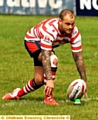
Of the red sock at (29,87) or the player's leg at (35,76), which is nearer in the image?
the player's leg at (35,76)

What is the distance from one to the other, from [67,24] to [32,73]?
4965 mm

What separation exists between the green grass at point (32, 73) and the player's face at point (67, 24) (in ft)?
3.95

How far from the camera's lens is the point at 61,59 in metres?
17.6

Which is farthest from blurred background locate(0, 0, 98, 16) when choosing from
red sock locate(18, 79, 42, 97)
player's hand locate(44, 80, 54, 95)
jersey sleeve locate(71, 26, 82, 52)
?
player's hand locate(44, 80, 54, 95)

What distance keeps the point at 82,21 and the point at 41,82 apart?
19.0 metres

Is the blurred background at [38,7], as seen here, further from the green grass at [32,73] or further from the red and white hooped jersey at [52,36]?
the red and white hooped jersey at [52,36]

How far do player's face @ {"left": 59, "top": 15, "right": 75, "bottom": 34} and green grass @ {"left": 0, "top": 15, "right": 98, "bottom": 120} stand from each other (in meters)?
1.20

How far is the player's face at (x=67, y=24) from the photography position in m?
10.2

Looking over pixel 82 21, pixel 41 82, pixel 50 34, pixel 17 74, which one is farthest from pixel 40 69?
pixel 82 21

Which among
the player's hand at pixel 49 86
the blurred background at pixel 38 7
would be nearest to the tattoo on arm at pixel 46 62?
the player's hand at pixel 49 86

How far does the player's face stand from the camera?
33.6ft

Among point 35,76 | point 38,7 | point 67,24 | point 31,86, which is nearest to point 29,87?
point 31,86

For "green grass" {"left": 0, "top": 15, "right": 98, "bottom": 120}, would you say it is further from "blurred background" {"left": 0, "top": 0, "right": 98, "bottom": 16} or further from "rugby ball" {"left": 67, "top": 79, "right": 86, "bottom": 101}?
"blurred background" {"left": 0, "top": 0, "right": 98, "bottom": 16}

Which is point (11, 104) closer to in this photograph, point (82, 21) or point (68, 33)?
point (68, 33)
